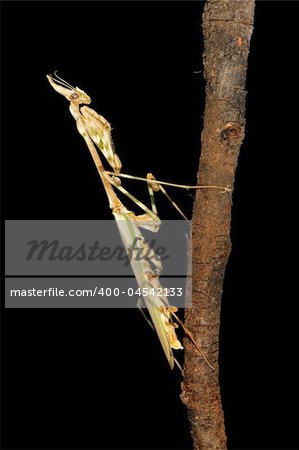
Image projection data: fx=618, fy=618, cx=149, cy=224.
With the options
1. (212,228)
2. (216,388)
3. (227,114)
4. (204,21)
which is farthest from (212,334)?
(204,21)

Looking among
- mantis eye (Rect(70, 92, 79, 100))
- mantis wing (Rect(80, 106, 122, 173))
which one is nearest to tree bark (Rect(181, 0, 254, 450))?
mantis wing (Rect(80, 106, 122, 173))

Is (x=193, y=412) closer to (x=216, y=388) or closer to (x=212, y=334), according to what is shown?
(x=216, y=388)

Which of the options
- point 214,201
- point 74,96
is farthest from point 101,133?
point 214,201

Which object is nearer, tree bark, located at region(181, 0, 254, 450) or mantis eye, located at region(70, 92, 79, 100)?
tree bark, located at region(181, 0, 254, 450)

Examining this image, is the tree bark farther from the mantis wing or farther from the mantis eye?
the mantis eye

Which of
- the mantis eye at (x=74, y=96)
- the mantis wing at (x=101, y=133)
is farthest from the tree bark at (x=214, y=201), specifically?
the mantis eye at (x=74, y=96)

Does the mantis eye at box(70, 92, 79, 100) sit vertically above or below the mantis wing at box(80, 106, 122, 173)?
above

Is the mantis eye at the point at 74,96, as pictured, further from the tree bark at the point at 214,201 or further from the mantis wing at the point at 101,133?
the tree bark at the point at 214,201

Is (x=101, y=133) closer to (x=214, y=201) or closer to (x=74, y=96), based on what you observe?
(x=74, y=96)
